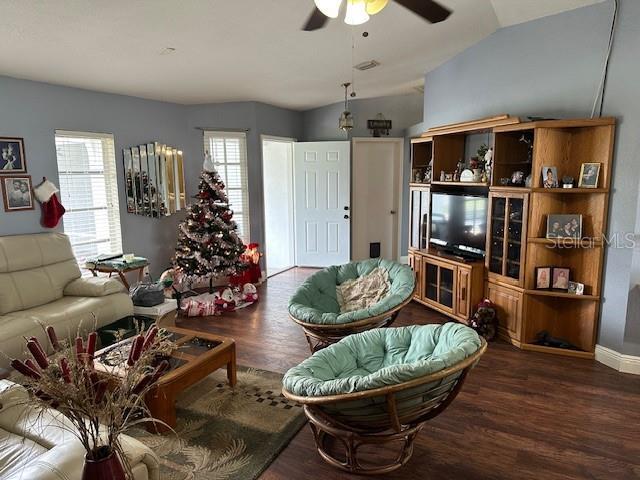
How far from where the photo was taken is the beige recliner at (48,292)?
11.3 feet

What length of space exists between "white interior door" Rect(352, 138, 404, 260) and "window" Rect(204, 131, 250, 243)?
181cm

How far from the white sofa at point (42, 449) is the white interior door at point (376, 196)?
5.48m

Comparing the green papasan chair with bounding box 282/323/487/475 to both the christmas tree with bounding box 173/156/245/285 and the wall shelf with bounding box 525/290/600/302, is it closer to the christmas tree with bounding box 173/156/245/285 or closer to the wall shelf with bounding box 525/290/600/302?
the wall shelf with bounding box 525/290/600/302

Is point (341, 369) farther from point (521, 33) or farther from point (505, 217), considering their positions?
point (521, 33)

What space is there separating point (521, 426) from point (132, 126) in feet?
16.7

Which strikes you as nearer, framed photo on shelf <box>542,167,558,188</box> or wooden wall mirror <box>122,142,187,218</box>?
framed photo on shelf <box>542,167,558,188</box>

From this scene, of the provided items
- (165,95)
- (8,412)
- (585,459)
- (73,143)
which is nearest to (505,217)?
(585,459)

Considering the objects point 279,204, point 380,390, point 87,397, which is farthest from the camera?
point 279,204

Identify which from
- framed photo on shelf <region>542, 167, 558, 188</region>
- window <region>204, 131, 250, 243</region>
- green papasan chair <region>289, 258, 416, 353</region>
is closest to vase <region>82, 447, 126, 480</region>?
green papasan chair <region>289, 258, 416, 353</region>

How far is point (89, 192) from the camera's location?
4.89 metres

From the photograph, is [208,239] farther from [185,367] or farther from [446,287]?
[446,287]

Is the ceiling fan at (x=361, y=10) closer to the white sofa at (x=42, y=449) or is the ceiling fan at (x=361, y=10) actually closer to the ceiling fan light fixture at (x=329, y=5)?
the ceiling fan light fixture at (x=329, y=5)

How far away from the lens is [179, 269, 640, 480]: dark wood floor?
2.34 meters

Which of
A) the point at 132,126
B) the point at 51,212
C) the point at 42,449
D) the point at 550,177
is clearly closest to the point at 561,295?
the point at 550,177
